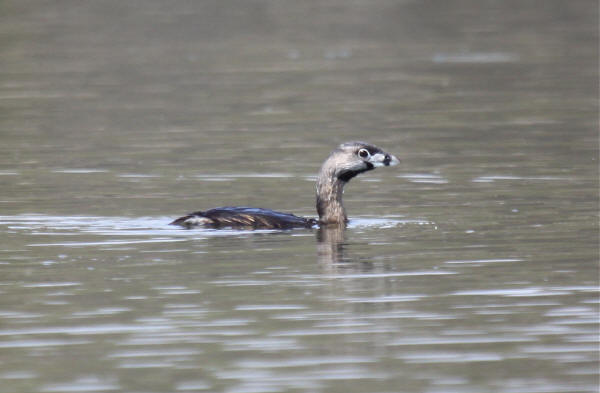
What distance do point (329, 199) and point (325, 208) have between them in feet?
0.44

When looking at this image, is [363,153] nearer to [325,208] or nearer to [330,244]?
[325,208]

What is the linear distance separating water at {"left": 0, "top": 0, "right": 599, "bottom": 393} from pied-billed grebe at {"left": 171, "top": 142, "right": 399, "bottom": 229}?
19 cm

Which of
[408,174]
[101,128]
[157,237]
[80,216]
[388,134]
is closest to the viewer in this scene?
[157,237]

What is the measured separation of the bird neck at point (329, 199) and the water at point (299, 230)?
29 centimetres

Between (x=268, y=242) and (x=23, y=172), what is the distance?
20.5 feet

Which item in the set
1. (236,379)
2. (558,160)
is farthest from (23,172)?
(236,379)

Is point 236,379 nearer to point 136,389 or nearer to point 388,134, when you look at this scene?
point 136,389

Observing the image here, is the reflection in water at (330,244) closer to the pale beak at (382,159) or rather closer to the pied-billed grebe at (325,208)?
the pied-billed grebe at (325,208)

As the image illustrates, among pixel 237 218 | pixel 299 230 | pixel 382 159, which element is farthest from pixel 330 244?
pixel 382 159

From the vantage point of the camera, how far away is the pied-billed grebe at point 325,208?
16.1 metres

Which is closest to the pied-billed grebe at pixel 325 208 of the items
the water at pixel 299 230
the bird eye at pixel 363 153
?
the bird eye at pixel 363 153

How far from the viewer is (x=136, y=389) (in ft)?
31.6

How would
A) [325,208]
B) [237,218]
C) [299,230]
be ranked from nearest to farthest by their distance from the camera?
[237,218] < [299,230] < [325,208]

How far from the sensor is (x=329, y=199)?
17.1 m
